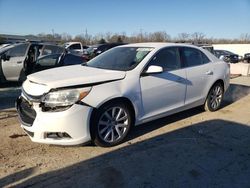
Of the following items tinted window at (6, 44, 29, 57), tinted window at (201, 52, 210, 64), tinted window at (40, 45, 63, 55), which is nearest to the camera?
tinted window at (201, 52, 210, 64)

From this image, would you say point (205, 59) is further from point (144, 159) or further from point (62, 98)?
point (62, 98)

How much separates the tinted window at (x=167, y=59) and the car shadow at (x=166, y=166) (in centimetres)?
126

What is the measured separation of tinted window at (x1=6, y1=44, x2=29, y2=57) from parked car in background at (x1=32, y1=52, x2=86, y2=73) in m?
0.68

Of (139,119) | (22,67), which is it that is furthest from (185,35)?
(139,119)

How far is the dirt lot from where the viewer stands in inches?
136

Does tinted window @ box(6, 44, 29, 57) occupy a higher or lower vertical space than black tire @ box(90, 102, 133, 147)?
higher

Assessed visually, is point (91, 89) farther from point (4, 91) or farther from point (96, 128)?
point (4, 91)

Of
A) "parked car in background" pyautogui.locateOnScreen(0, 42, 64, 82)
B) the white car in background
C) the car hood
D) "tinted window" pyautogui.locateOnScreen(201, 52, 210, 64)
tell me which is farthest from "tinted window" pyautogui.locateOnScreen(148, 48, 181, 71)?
Answer: "parked car in background" pyautogui.locateOnScreen(0, 42, 64, 82)

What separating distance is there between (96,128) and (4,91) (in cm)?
531

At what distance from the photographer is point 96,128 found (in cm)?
425

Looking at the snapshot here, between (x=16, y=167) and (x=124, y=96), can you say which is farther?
(x=124, y=96)

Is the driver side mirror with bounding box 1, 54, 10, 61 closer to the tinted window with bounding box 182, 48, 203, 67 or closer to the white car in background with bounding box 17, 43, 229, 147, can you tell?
the white car in background with bounding box 17, 43, 229, 147

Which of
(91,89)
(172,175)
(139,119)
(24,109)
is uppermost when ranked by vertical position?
(91,89)

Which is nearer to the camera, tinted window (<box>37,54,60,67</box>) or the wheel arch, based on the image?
the wheel arch
